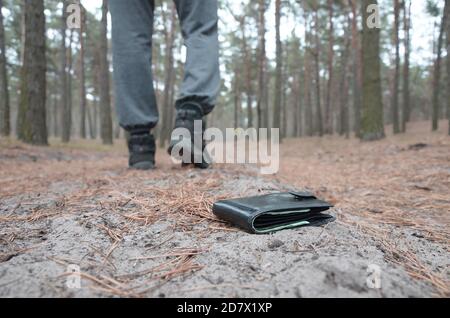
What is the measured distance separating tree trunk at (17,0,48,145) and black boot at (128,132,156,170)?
4.85 meters

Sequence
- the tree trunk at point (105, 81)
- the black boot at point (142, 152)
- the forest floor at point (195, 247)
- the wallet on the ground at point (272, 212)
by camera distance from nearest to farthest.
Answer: the forest floor at point (195, 247)
the wallet on the ground at point (272, 212)
the black boot at point (142, 152)
the tree trunk at point (105, 81)

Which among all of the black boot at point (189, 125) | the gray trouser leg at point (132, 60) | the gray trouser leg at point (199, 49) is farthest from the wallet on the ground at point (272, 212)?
the gray trouser leg at point (132, 60)

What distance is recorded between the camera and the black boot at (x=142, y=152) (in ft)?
7.46

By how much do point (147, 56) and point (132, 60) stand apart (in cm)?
12

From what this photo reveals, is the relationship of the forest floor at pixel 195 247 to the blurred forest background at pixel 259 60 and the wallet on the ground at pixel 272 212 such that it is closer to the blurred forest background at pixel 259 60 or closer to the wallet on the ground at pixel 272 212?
the wallet on the ground at pixel 272 212

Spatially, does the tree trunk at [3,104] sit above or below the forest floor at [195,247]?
above

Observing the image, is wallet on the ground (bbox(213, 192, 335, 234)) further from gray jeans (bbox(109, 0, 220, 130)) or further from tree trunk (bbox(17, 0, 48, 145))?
tree trunk (bbox(17, 0, 48, 145))

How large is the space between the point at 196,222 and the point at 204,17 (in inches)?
56.1

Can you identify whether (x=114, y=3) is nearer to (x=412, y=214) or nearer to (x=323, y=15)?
(x=412, y=214)


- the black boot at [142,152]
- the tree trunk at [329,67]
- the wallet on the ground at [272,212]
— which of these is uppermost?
the tree trunk at [329,67]

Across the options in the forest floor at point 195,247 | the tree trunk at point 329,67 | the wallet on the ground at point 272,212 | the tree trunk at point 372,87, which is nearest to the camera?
the forest floor at point 195,247

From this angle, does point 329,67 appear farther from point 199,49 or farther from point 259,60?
point 199,49

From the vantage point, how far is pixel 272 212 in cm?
106

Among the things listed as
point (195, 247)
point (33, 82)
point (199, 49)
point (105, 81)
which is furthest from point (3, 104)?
point (195, 247)
